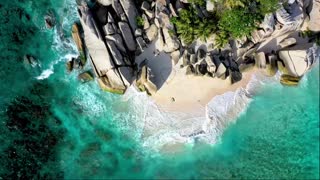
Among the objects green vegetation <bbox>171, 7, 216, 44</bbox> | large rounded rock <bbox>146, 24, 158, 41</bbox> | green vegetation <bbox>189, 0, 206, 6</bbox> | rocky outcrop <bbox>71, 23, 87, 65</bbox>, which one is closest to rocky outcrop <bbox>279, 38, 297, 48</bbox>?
green vegetation <bbox>171, 7, 216, 44</bbox>

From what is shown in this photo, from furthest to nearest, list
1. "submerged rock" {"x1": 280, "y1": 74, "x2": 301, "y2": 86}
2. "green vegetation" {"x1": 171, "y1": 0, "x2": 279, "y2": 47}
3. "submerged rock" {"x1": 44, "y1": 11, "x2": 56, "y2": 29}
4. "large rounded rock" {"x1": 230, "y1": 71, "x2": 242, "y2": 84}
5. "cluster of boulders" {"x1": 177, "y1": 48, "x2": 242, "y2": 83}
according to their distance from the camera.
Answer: "submerged rock" {"x1": 280, "y1": 74, "x2": 301, "y2": 86}
"large rounded rock" {"x1": 230, "y1": 71, "x2": 242, "y2": 84}
"submerged rock" {"x1": 44, "y1": 11, "x2": 56, "y2": 29}
"cluster of boulders" {"x1": 177, "y1": 48, "x2": 242, "y2": 83}
"green vegetation" {"x1": 171, "y1": 0, "x2": 279, "y2": 47}

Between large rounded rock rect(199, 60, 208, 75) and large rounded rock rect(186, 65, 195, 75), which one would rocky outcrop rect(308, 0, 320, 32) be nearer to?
large rounded rock rect(199, 60, 208, 75)

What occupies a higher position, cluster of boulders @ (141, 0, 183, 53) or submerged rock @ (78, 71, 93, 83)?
cluster of boulders @ (141, 0, 183, 53)

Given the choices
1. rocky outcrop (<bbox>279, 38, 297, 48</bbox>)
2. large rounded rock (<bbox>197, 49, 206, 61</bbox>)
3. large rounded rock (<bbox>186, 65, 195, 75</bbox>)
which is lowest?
rocky outcrop (<bbox>279, 38, 297, 48</bbox>)

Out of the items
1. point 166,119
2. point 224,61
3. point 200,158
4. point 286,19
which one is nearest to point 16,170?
point 166,119

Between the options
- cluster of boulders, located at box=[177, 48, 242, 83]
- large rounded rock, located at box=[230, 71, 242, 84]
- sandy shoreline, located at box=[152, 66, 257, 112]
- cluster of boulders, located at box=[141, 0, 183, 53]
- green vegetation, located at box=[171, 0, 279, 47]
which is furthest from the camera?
sandy shoreline, located at box=[152, 66, 257, 112]
